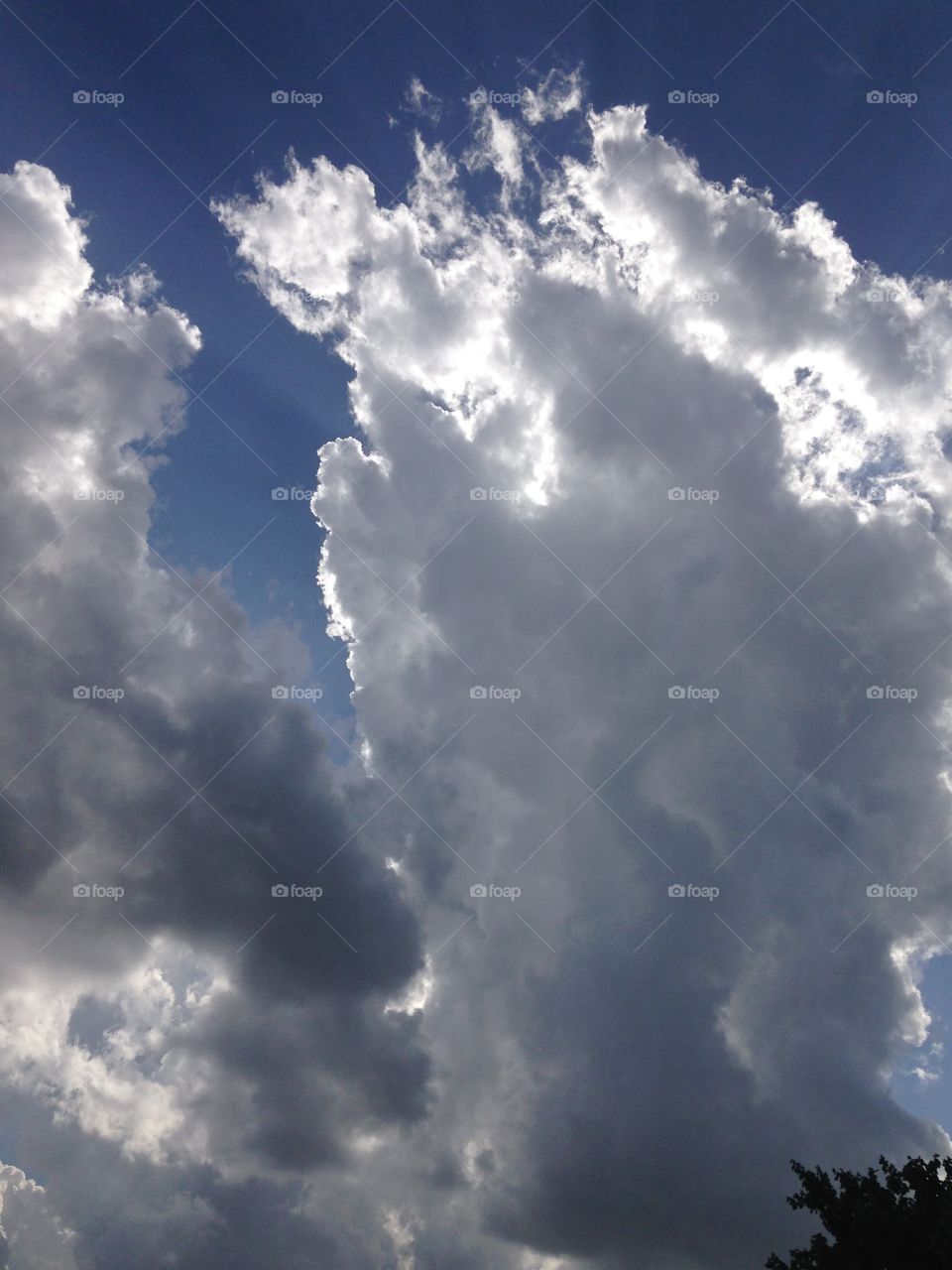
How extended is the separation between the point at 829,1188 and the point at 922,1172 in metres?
4.90

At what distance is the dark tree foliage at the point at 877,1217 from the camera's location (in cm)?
3328

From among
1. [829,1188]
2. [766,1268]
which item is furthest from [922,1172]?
[766,1268]

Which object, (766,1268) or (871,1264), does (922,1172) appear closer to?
(871,1264)

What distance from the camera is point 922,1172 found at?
35.8 m

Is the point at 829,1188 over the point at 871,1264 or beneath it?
over

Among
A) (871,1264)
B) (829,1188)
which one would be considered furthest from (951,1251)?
(829,1188)

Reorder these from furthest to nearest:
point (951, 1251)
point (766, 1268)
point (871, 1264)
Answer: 1. point (766, 1268)
2. point (871, 1264)
3. point (951, 1251)

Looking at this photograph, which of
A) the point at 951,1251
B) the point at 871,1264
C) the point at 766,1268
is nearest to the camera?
the point at 951,1251

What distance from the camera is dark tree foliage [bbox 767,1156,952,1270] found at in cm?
3328

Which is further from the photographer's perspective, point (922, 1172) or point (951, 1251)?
point (922, 1172)

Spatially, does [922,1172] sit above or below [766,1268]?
above

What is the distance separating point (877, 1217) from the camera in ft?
113

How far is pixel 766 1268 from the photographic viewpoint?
122ft

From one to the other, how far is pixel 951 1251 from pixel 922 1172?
7.13 meters
